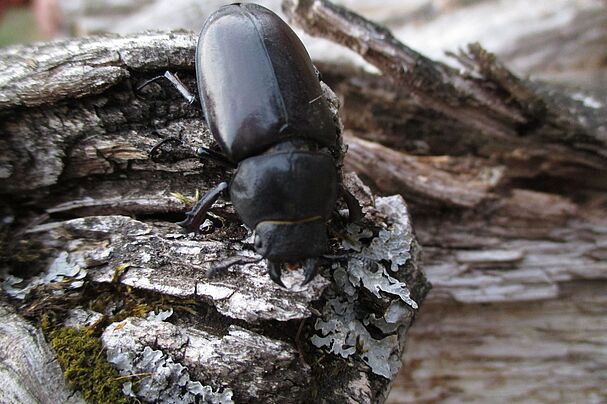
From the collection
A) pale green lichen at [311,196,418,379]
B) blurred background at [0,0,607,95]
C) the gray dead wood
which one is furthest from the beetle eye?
blurred background at [0,0,607,95]

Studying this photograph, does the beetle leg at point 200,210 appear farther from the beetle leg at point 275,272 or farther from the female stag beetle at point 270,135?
the beetle leg at point 275,272

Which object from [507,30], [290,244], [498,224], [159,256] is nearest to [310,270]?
[290,244]

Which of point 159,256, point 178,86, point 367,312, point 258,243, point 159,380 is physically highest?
point 178,86

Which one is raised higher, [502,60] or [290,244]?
[502,60]

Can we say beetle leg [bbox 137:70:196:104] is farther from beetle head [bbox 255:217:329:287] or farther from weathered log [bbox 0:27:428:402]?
beetle head [bbox 255:217:329:287]

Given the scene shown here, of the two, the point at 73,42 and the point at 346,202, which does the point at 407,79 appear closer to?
the point at 346,202

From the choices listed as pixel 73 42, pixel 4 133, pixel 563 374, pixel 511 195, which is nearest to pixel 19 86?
pixel 4 133

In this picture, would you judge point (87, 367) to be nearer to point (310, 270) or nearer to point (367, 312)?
point (310, 270)
